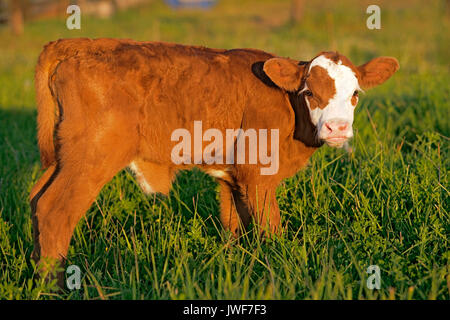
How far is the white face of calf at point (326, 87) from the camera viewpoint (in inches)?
136

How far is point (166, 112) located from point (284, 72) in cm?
86

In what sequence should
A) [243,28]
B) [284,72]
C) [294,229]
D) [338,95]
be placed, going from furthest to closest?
[243,28]
[294,229]
[284,72]
[338,95]

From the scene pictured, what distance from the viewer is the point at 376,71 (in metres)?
3.92

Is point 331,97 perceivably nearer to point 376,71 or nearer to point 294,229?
point 376,71

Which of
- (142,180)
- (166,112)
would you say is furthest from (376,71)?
(142,180)

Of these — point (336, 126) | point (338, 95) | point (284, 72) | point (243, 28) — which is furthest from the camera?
point (243, 28)

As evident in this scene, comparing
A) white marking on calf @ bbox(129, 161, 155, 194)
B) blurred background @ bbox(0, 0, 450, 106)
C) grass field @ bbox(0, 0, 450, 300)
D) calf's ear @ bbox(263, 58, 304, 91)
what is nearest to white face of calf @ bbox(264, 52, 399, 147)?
calf's ear @ bbox(263, 58, 304, 91)

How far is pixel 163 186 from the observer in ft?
13.2

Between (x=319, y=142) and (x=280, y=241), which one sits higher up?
(x=319, y=142)
